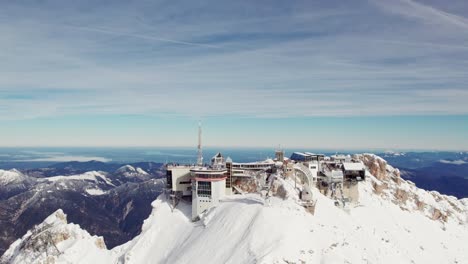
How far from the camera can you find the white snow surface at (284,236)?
7562 centimetres

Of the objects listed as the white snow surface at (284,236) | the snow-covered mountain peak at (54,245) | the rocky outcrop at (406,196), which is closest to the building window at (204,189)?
the white snow surface at (284,236)

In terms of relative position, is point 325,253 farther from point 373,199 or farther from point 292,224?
A: point 373,199

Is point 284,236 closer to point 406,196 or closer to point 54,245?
point 54,245

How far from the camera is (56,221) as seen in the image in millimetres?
112000

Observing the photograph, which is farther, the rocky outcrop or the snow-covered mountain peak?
the rocky outcrop

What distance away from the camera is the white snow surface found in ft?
248

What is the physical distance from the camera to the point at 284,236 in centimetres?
7594

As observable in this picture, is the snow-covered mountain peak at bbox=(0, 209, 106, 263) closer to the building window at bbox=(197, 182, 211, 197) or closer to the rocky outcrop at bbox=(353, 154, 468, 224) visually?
the building window at bbox=(197, 182, 211, 197)

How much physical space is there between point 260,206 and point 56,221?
58008 mm

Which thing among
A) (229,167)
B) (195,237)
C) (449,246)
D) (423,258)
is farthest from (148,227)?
(449,246)

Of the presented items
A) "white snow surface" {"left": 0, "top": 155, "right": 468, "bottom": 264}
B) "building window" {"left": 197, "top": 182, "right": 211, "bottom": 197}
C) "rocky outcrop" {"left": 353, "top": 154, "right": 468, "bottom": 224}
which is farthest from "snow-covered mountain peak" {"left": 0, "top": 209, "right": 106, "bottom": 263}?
"rocky outcrop" {"left": 353, "top": 154, "right": 468, "bottom": 224}

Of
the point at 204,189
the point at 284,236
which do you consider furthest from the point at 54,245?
the point at 284,236

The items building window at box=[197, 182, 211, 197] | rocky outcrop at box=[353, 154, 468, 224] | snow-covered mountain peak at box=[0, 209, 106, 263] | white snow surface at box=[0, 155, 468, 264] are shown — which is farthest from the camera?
rocky outcrop at box=[353, 154, 468, 224]

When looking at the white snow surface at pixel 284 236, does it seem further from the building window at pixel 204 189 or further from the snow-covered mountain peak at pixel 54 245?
the building window at pixel 204 189
